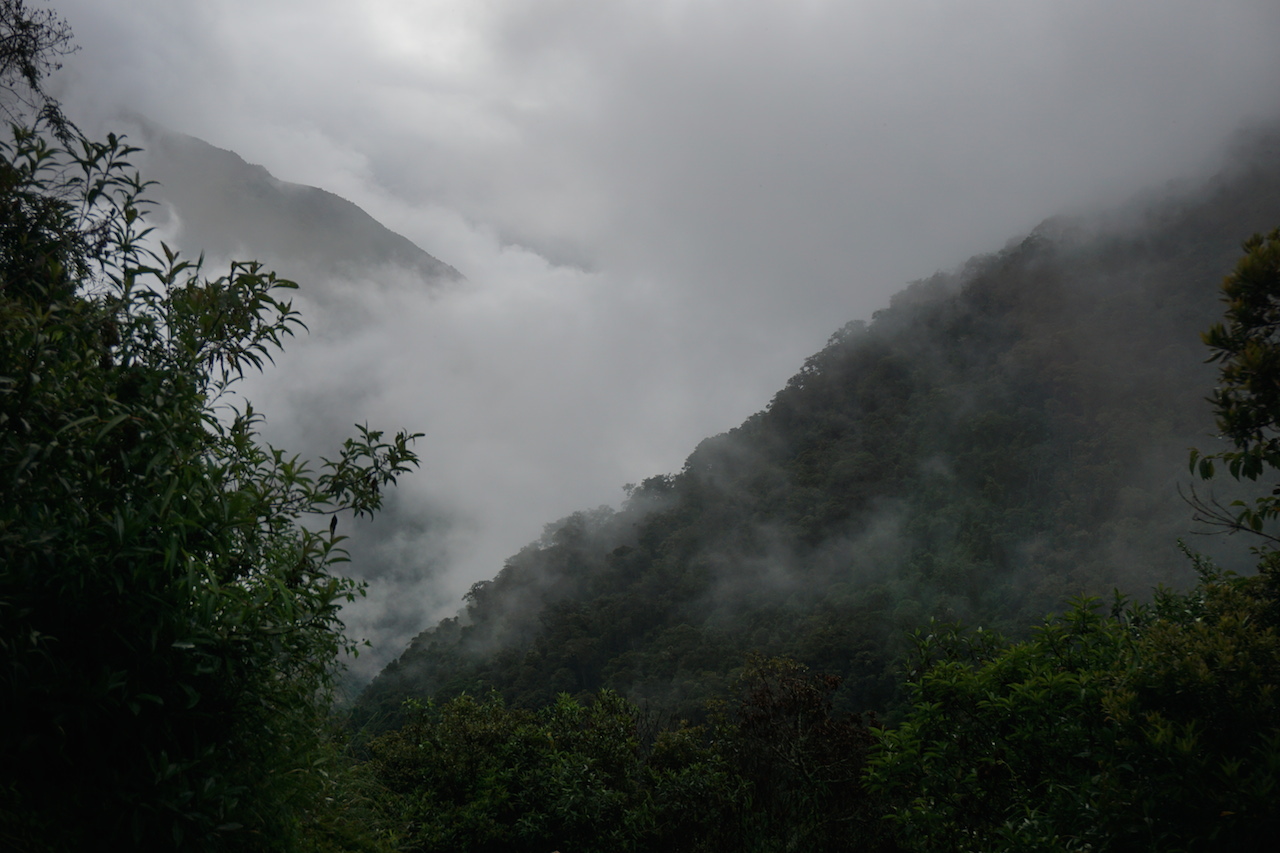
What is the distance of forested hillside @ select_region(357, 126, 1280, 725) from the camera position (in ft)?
87.2

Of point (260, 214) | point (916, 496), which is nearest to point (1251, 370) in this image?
point (916, 496)

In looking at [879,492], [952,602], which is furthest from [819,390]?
[952,602]

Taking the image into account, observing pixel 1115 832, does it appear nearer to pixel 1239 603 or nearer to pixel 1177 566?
pixel 1239 603

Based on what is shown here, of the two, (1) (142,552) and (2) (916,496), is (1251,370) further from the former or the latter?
(2) (916,496)

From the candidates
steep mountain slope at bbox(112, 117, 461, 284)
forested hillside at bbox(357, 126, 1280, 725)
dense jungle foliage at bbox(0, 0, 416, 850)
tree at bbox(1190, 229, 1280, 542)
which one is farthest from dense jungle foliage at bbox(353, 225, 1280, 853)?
steep mountain slope at bbox(112, 117, 461, 284)

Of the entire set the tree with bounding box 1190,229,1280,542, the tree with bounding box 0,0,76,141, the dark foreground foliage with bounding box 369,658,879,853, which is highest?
the tree with bounding box 0,0,76,141

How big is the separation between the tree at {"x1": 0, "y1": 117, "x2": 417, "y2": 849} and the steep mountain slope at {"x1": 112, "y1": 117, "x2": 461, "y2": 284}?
48576 mm

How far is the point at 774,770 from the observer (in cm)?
796

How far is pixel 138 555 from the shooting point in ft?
6.48

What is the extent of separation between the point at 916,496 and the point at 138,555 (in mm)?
37515

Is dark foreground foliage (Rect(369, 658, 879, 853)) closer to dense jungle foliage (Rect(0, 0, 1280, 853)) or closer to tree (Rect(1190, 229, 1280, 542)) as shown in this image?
dense jungle foliage (Rect(0, 0, 1280, 853))

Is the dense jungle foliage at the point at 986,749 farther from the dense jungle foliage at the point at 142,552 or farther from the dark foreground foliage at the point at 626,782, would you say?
the dense jungle foliage at the point at 142,552

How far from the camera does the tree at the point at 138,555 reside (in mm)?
1913

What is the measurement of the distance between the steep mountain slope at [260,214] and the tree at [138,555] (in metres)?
48.6
